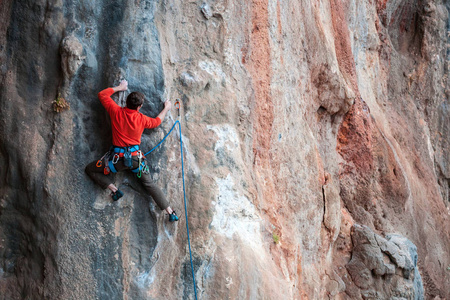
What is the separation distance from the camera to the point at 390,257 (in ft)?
27.9

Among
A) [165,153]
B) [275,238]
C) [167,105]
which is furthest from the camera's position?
[275,238]

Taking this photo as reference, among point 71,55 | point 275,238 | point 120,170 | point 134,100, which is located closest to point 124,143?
point 120,170

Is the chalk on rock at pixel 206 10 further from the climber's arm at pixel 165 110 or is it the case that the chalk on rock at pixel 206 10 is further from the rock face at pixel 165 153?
the climber's arm at pixel 165 110

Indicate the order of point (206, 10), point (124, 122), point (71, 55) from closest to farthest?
point (124, 122), point (71, 55), point (206, 10)

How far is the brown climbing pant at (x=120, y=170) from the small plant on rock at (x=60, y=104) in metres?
0.73

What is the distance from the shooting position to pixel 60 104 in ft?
16.7

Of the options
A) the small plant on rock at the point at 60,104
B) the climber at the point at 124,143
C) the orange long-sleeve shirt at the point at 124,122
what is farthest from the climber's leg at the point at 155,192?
the small plant on rock at the point at 60,104

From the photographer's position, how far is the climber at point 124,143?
483cm

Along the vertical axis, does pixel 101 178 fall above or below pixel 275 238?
above

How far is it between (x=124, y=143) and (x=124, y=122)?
0.79ft

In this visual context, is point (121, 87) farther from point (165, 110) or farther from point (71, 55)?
point (71, 55)

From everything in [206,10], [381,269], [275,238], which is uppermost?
[206,10]

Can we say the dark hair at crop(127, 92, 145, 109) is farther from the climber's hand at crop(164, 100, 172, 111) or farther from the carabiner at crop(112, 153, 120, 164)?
the carabiner at crop(112, 153, 120, 164)

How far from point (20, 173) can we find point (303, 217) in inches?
178
